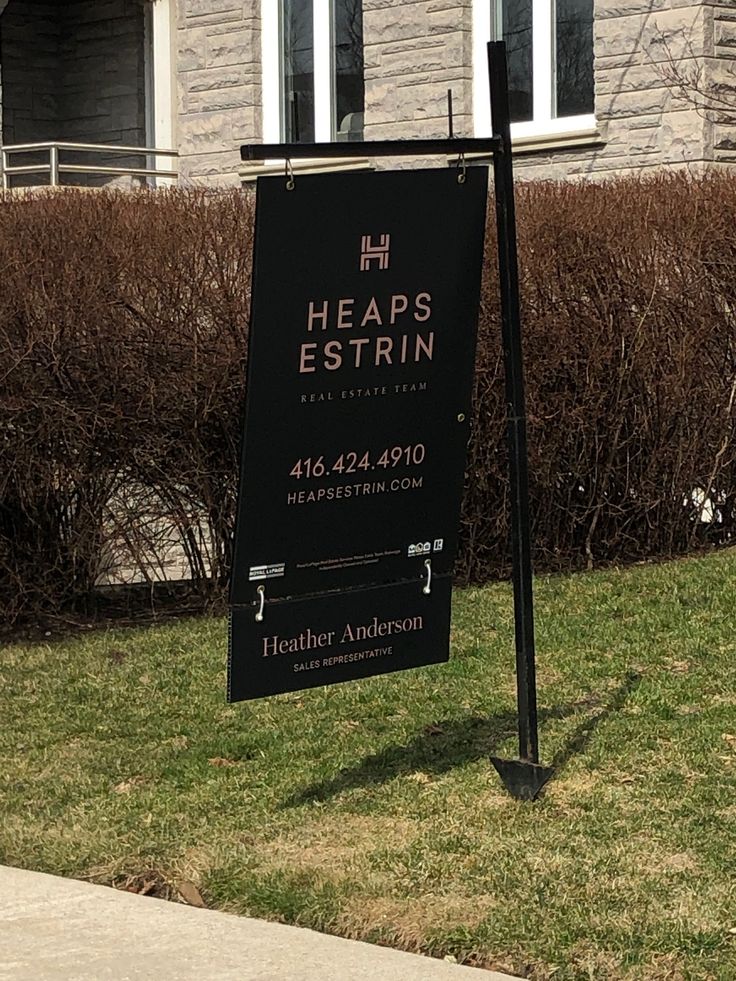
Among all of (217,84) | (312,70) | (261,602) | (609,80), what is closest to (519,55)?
(609,80)

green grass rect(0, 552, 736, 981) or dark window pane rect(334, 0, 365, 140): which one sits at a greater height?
dark window pane rect(334, 0, 365, 140)

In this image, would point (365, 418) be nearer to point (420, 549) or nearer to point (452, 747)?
point (420, 549)

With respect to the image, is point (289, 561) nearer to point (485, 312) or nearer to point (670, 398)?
point (485, 312)

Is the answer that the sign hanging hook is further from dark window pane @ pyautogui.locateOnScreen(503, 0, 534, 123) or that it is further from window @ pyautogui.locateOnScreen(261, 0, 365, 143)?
window @ pyautogui.locateOnScreen(261, 0, 365, 143)

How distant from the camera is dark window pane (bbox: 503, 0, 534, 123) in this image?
592 inches

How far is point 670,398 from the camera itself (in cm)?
1012

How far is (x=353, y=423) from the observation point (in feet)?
18.8

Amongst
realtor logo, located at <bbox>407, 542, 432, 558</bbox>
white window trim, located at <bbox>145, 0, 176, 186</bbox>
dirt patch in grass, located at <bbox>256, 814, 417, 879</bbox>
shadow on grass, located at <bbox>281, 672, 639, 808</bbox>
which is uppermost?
white window trim, located at <bbox>145, 0, 176, 186</bbox>

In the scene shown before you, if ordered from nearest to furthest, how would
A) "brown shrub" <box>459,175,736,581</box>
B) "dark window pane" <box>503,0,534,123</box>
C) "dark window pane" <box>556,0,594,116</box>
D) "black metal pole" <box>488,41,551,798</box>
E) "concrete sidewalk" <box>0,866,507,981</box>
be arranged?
"concrete sidewalk" <box>0,866,507,981</box>, "black metal pole" <box>488,41,551,798</box>, "brown shrub" <box>459,175,736,581</box>, "dark window pane" <box>556,0,594,116</box>, "dark window pane" <box>503,0,534,123</box>

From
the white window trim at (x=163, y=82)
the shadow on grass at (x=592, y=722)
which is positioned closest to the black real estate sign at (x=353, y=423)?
the shadow on grass at (x=592, y=722)

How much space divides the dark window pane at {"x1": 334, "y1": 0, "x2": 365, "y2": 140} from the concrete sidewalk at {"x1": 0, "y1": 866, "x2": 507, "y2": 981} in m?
12.4

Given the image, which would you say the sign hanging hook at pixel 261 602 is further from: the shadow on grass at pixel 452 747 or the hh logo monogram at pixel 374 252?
the hh logo monogram at pixel 374 252

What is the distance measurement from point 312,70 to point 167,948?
13548 millimetres

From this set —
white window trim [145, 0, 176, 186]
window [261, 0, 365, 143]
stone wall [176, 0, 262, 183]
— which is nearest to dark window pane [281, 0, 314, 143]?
window [261, 0, 365, 143]
